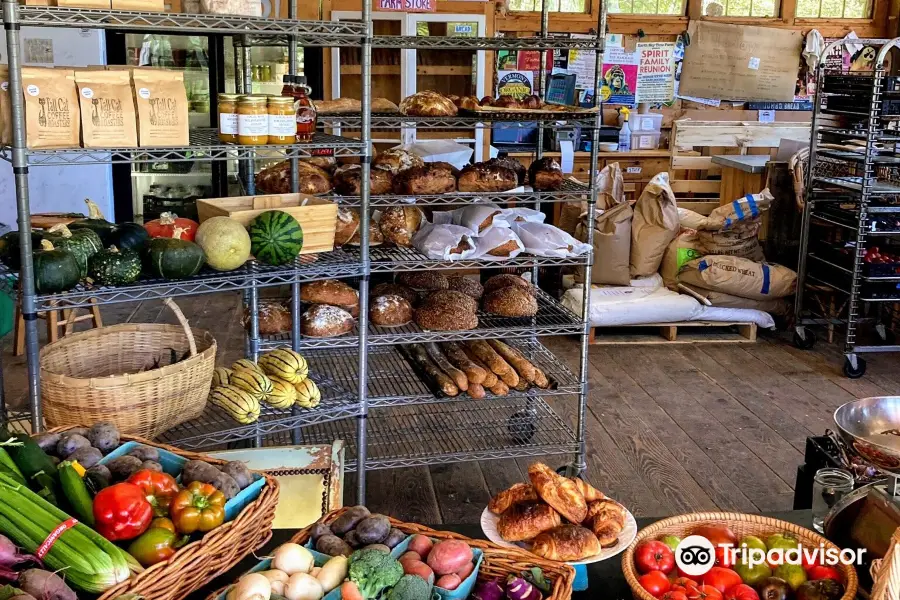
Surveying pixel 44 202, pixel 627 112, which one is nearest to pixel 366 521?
pixel 44 202

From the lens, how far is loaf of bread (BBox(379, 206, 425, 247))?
12.0ft

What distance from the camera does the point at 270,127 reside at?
274cm

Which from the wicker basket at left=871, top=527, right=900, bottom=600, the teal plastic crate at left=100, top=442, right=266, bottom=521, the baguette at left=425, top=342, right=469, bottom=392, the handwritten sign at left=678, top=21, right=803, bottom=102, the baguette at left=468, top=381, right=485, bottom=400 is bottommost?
the baguette at left=468, top=381, right=485, bottom=400

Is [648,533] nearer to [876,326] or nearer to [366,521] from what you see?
[366,521]

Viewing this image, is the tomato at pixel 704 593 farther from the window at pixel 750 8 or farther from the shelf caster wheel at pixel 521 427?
the window at pixel 750 8

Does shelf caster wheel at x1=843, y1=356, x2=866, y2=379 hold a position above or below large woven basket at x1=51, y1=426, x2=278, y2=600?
below

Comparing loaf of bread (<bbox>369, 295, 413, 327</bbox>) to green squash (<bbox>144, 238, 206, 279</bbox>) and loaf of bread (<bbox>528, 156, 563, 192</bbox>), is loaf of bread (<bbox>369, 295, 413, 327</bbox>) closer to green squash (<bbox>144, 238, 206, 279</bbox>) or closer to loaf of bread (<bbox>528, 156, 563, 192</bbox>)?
loaf of bread (<bbox>528, 156, 563, 192</bbox>)

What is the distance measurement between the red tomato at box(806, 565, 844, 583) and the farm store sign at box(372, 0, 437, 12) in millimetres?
6197

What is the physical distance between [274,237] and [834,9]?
7.15 metres

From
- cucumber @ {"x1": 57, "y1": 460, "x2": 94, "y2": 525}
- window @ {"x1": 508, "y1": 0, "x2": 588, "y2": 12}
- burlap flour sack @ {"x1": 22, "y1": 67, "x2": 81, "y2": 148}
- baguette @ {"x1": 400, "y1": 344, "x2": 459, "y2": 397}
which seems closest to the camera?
cucumber @ {"x1": 57, "y1": 460, "x2": 94, "y2": 525}

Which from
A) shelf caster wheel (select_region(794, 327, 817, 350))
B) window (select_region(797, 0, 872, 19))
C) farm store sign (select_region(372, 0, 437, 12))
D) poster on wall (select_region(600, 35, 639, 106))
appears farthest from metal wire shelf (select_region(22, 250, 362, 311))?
window (select_region(797, 0, 872, 19))

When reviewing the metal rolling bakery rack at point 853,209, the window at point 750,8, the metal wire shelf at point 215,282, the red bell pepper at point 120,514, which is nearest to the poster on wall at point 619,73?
the window at point 750,8

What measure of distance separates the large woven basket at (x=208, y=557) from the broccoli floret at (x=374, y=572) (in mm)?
255

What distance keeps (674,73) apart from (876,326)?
3.34 m
